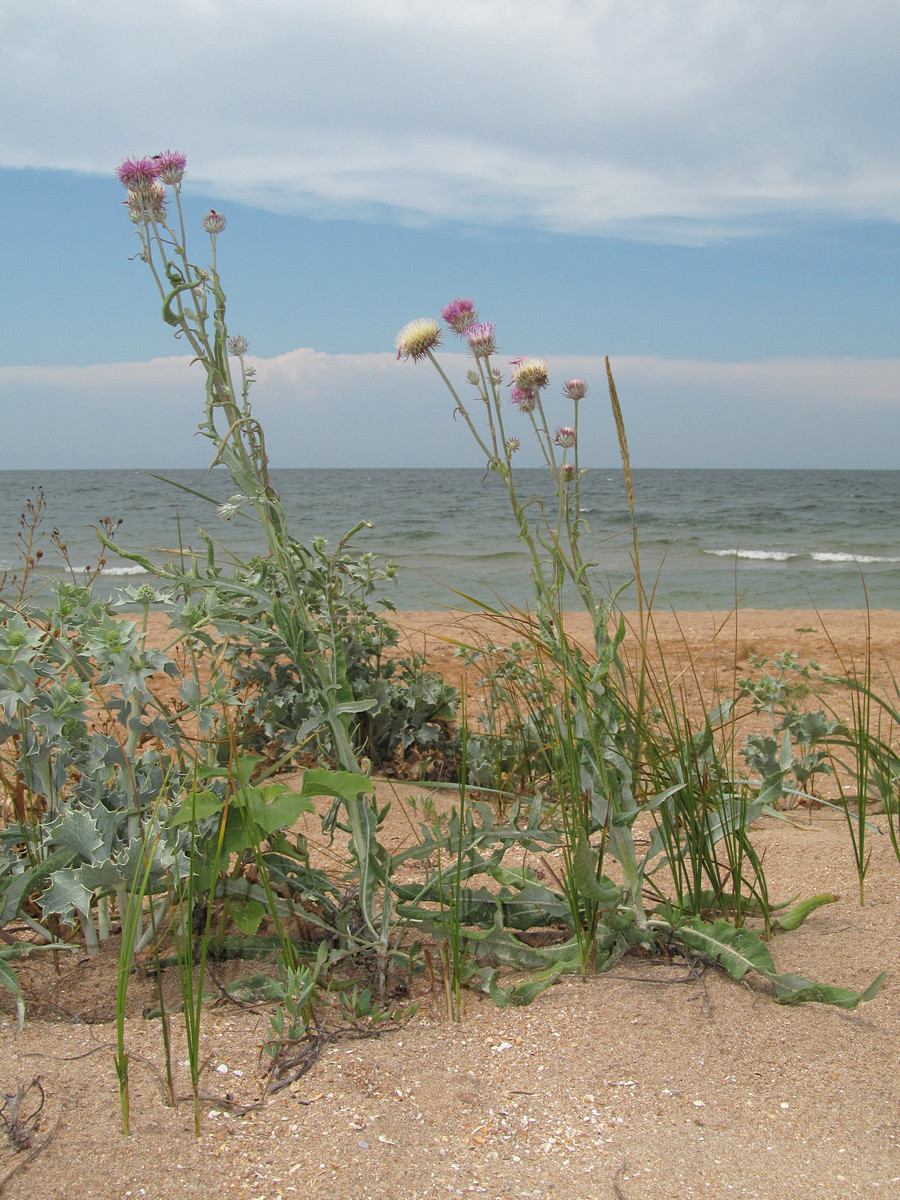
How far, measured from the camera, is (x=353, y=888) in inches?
71.4

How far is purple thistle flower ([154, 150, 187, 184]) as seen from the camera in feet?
5.49

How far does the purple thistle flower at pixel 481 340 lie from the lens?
6.51ft

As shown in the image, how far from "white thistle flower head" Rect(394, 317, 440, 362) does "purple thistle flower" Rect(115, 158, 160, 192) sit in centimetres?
64

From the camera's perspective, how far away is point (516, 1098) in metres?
1.36

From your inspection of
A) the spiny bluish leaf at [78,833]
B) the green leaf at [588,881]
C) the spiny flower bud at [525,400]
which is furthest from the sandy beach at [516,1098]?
the spiny flower bud at [525,400]

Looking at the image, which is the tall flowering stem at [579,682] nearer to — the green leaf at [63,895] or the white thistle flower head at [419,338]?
the white thistle flower head at [419,338]

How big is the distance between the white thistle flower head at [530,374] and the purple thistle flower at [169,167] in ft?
2.83

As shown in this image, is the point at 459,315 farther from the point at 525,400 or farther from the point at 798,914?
the point at 798,914

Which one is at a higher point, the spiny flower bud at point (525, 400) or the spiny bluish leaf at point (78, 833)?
the spiny flower bud at point (525, 400)

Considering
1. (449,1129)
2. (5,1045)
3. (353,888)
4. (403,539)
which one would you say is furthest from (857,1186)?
(403,539)

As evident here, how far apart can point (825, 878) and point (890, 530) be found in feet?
71.7

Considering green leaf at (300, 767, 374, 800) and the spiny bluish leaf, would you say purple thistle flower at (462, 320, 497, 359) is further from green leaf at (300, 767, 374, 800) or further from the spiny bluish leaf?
the spiny bluish leaf

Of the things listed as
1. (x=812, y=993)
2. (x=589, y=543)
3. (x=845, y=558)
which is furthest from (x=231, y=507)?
(x=845, y=558)

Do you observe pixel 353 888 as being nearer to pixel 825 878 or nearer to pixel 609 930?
pixel 609 930
